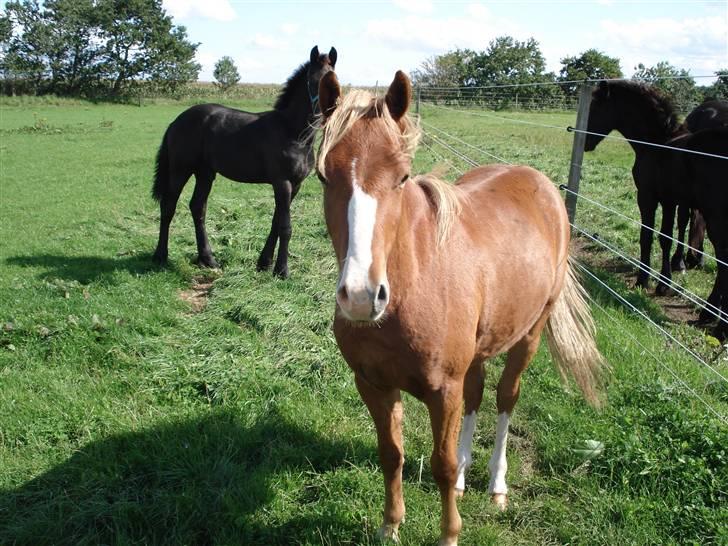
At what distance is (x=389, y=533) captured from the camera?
2.61 m

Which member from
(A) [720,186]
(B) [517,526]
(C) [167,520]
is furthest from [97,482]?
(A) [720,186]

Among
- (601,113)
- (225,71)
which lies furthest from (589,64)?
(601,113)

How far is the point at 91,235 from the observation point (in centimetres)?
816

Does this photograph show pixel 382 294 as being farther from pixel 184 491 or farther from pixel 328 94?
pixel 184 491

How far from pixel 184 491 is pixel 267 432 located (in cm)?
65

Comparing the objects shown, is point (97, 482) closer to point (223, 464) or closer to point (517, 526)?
point (223, 464)

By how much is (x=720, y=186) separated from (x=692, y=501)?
133 inches

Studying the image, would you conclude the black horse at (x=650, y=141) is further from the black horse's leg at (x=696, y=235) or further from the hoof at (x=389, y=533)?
the hoof at (x=389, y=533)

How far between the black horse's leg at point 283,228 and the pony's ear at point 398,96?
166 inches

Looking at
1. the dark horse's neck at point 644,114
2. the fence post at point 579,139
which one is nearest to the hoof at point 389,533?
the fence post at point 579,139

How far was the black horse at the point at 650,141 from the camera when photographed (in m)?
5.75

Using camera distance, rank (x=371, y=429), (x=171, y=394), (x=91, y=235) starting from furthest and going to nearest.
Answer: (x=91, y=235) < (x=171, y=394) < (x=371, y=429)

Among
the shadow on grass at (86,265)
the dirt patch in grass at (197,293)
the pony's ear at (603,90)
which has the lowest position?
the dirt patch in grass at (197,293)

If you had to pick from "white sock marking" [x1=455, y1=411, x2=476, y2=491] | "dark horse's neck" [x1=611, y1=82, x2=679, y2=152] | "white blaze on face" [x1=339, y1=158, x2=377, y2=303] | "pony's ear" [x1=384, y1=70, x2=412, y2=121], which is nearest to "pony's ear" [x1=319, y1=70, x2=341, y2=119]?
"pony's ear" [x1=384, y1=70, x2=412, y2=121]
